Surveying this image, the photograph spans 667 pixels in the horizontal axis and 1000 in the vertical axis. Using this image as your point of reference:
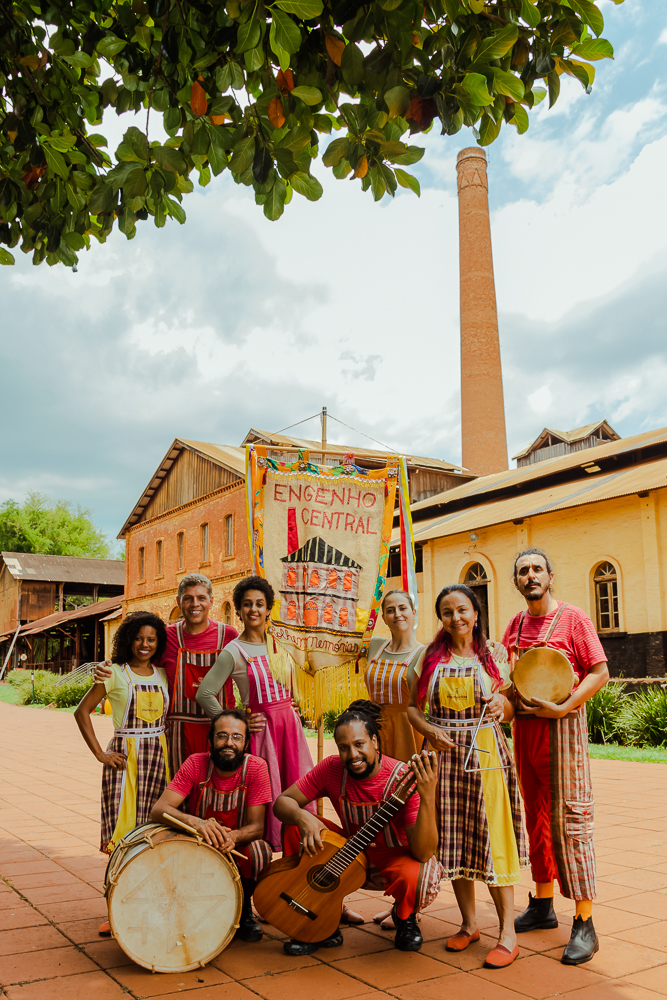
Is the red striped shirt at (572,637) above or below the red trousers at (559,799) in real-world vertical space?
above

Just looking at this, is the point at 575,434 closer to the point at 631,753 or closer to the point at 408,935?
the point at 631,753

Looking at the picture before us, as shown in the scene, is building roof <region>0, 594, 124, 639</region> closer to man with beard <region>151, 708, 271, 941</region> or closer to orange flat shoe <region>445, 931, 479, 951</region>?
man with beard <region>151, 708, 271, 941</region>

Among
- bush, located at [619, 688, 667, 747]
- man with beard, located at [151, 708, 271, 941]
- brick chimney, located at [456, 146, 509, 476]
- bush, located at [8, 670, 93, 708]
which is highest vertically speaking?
brick chimney, located at [456, 146, 509, 476]

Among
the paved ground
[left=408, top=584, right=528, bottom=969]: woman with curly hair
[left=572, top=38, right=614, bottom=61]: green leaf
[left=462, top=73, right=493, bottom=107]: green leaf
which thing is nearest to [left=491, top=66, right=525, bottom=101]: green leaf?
[left=462, top=73, right=493, bottom=107]: green leaf

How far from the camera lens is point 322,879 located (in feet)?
12.4

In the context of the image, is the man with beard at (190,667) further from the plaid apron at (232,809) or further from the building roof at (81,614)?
the building roof at (81,614)

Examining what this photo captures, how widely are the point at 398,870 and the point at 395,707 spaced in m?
0.88

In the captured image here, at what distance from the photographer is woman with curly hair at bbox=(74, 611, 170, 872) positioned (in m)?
4.23

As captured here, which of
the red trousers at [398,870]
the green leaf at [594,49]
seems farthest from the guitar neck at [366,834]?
the green leaf at [594,49]

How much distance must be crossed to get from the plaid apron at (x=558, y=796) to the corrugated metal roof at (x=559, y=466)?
14.7m

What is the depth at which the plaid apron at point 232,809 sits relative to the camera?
3.95 meters

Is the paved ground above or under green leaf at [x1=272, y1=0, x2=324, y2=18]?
under

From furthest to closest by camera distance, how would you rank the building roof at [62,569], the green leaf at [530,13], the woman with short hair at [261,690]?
the building roof at [62,569] < the woman with short hair at [261,690] < the green leaf at [530,13]

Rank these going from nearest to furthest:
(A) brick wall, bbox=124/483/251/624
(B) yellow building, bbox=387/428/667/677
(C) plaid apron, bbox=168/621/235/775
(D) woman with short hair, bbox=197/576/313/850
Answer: (D) woman with short hair, bbox=197/576/313/850 < (C) plaid apron, bbox=168/621/235/775 < (B) yellow building, bbox=387/428/667/677 < (A) brick wall, bbox=124/483/251/624
